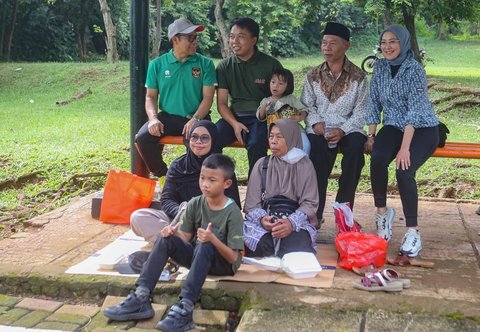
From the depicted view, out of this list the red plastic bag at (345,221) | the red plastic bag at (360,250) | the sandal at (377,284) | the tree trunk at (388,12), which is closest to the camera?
the sandal at (377,284)

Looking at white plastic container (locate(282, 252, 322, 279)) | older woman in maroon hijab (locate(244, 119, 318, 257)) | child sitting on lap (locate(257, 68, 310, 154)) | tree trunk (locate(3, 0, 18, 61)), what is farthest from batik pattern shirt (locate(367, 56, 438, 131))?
tree trunk (locate(3, 0, 18, 61))

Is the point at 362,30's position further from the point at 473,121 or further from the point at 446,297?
the point at 446,297

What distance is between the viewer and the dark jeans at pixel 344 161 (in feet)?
17.0

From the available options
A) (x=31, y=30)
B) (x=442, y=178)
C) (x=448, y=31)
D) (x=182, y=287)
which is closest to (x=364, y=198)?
(x=442, y=178)

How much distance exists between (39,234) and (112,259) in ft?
3.89

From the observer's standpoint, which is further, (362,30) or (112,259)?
(362,30)

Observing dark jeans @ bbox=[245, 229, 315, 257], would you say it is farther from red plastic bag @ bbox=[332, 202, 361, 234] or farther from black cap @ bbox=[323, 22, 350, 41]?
black cap @ bbox=[323, 22, 350, 41]

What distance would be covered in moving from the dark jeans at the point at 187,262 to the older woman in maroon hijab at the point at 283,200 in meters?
0.54

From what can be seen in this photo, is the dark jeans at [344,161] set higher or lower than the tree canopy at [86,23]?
lower

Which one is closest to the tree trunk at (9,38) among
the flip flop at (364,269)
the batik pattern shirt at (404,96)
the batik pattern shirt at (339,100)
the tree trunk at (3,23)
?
the tree trunk at (3,23)

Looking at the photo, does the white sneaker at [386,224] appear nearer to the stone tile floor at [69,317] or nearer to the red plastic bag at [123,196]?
the stone tile floor at [69,317]

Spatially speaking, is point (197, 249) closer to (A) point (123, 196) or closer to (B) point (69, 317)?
(B) point (69, 317)

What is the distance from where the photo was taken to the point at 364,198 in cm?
684

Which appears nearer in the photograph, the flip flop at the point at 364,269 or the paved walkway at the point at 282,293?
the paved walkway at the point at 282,293
